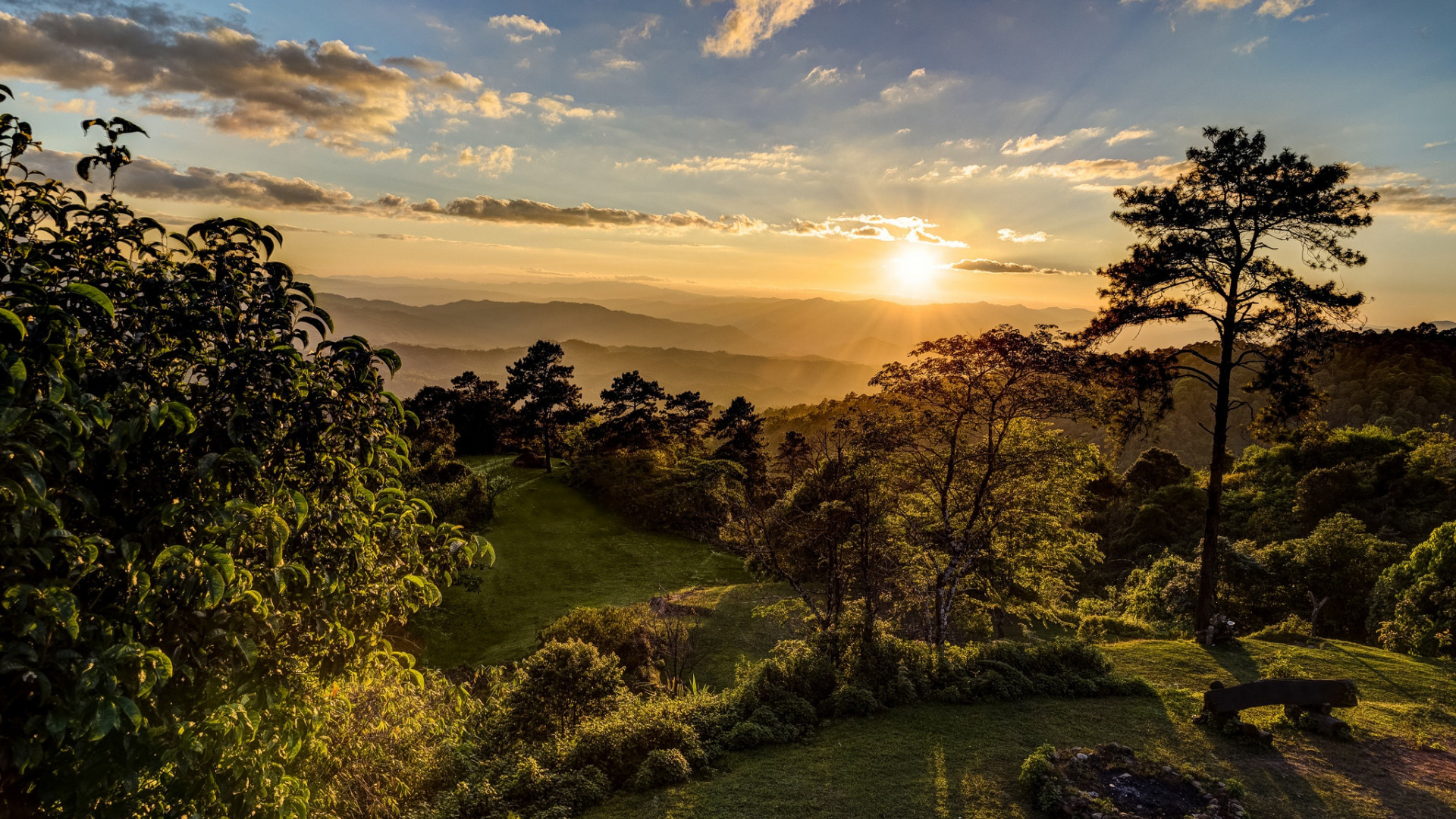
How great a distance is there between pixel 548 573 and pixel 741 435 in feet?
62.5

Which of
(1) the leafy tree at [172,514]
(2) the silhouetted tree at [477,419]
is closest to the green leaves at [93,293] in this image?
(1) the leafy tree at [172,514]

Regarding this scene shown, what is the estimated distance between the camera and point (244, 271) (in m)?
4.76

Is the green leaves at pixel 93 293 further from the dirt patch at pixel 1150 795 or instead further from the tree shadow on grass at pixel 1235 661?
the tree shadow on grass at pixel 1235 661

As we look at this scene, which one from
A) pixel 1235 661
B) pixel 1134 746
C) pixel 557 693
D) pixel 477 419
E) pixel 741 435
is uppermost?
pixel 1134 746

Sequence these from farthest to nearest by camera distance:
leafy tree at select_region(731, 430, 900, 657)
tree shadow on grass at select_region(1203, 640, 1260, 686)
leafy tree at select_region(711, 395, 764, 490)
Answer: leafy tree at select_region(711, 395, 764, 490)
leafy tree at select_region(731, 430, 900, 657)
tree shadow on grass at select_region(1203, 640, 1260, 686)

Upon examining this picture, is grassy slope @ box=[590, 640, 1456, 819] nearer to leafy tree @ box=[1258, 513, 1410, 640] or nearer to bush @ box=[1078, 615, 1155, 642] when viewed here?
bush @ box=[1078, 615, 1155, 642]

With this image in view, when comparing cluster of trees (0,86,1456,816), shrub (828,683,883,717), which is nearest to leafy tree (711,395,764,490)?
cluster of trees (0,86,1456,816)

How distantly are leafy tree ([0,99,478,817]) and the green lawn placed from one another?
20.4 metres

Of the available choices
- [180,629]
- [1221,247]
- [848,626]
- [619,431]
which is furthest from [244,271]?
[619,431]

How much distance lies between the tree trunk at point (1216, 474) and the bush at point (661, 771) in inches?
512

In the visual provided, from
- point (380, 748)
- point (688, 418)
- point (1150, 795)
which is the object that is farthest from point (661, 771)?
point (688, 418)

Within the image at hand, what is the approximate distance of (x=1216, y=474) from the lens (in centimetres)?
1480

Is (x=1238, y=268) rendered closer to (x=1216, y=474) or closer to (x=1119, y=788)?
(x=1216, y=474)

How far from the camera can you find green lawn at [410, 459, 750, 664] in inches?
1032
